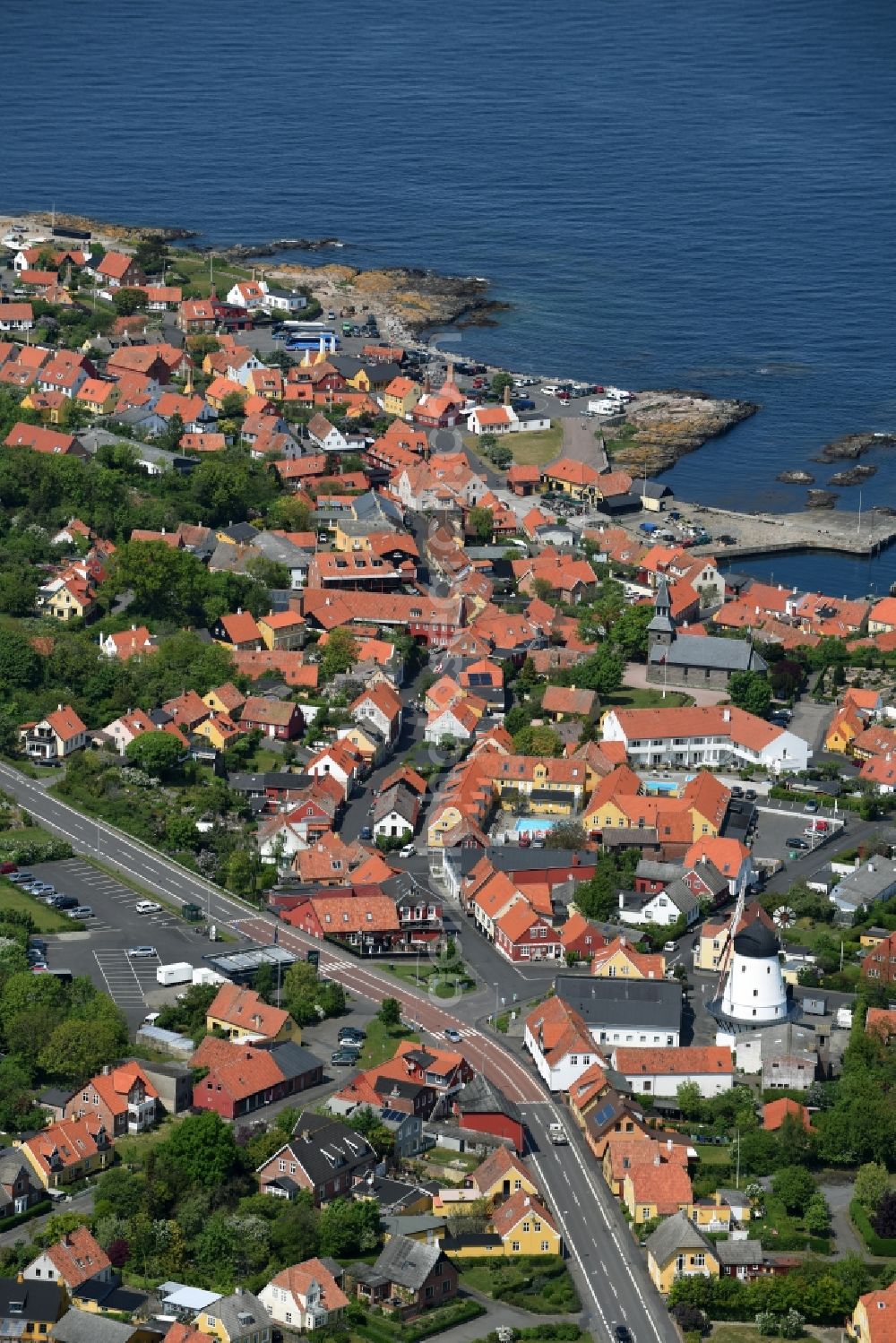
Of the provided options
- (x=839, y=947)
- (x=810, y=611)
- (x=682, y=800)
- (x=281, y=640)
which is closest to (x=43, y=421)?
(x=281, y=640)

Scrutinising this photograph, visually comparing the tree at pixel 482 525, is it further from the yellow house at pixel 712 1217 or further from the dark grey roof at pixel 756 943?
the yellow house at pixel 712 1217

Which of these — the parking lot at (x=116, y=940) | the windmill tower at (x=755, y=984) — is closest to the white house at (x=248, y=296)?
the parking lot at (x=116, y=940)

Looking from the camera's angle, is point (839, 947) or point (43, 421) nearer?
point (839, 947)

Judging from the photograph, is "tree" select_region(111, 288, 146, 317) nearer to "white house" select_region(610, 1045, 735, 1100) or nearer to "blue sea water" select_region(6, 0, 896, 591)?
"blue sea water" select_region(6, 0, 896, 591)

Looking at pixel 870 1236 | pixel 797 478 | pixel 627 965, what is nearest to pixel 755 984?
pixel 627 965

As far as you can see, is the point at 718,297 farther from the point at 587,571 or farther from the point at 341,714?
the point at 341,714

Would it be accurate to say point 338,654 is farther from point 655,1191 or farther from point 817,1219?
point 817,1219

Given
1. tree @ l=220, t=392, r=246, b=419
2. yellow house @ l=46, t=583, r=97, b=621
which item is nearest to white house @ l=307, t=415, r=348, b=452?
tree @ l=220, t=392, r=246, b=419
